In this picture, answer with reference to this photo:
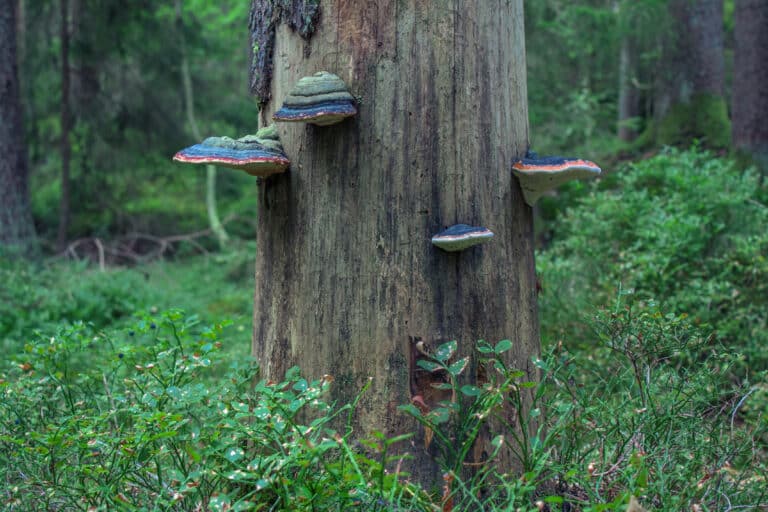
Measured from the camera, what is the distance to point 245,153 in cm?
244

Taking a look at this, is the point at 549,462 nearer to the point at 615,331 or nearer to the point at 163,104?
the point at 615,331

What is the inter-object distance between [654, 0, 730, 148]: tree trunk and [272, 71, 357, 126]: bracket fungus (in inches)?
379

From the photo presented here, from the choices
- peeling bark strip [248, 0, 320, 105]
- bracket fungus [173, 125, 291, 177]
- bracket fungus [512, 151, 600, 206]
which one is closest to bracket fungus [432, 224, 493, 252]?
bracket fungus [512, 151, 600, 206]

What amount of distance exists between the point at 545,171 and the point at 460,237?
1.48 ft

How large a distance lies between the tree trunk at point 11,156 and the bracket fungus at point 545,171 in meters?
9.27

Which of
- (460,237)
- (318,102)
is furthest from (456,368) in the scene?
(318,102)

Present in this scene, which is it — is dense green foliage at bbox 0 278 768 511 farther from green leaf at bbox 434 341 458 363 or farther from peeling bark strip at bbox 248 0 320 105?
peeling bark strip at bbox 248 0 320 105

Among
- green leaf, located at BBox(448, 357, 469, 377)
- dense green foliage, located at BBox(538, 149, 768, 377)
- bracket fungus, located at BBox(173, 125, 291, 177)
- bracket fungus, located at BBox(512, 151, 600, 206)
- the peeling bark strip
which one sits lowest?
dense green foliage, located at BBox(538, 149, 768, 377)

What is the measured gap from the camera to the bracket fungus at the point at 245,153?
91.7 inches

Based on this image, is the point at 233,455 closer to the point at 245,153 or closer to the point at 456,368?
the point at 456,368

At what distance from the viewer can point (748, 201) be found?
6.06 metres

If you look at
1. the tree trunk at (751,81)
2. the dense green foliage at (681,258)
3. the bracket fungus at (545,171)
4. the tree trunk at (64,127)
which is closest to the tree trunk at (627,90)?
the tree trunk at (751,81)

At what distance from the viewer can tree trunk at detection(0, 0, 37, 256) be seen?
9703 millimetres

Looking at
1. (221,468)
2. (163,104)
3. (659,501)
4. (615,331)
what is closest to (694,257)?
(615,331)
